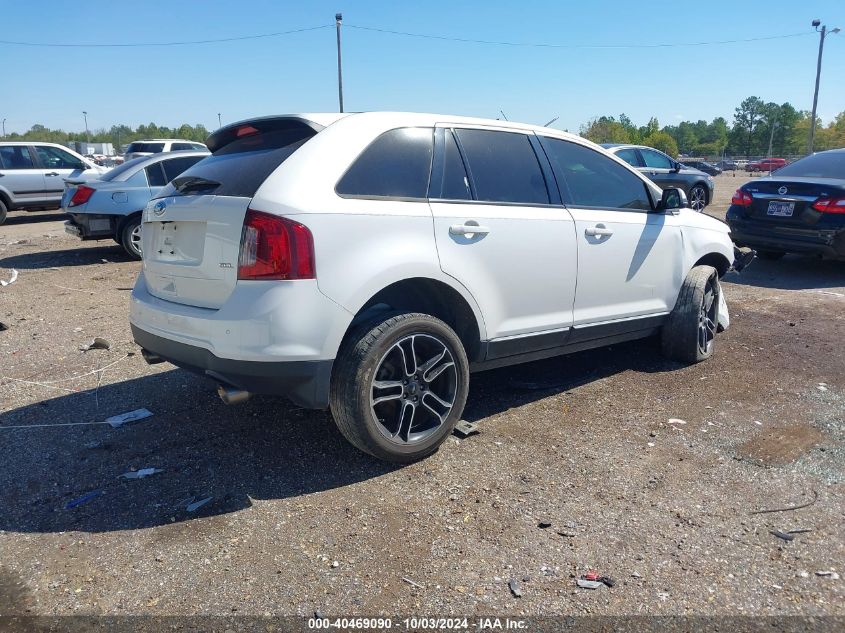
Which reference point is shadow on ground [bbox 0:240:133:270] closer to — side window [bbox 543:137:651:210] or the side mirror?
side window [bbox 543:137:651:210]

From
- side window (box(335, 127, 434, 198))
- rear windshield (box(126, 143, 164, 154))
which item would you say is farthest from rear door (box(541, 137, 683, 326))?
rear windshield (box(126, 143, 164, 154))

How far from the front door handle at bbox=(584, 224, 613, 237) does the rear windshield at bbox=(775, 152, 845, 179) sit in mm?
6292

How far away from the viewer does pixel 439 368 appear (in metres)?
3.86

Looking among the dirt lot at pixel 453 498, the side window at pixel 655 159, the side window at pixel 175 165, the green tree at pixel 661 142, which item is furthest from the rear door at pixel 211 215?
the green tree at pixel 661 142

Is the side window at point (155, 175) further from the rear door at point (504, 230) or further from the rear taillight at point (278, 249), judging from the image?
the rear taillight at point (278, 249)

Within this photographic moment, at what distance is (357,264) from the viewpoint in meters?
3.47

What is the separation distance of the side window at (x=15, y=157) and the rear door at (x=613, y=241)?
1485cm

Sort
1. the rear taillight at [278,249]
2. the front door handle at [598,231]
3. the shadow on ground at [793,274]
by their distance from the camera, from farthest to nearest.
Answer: the shadow on ground at [793,274], the front door handle at [598,231], the rear taillight at [278,249]

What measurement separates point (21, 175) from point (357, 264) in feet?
49.8

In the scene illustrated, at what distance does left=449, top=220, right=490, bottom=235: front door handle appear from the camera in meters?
3.88

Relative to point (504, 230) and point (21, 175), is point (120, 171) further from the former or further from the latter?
point (504, 230)

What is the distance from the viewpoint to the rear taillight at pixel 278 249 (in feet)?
10.8

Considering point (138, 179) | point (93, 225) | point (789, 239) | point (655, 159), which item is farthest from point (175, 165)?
point (655, 159)

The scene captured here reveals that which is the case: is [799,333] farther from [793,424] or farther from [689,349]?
[793,424]
